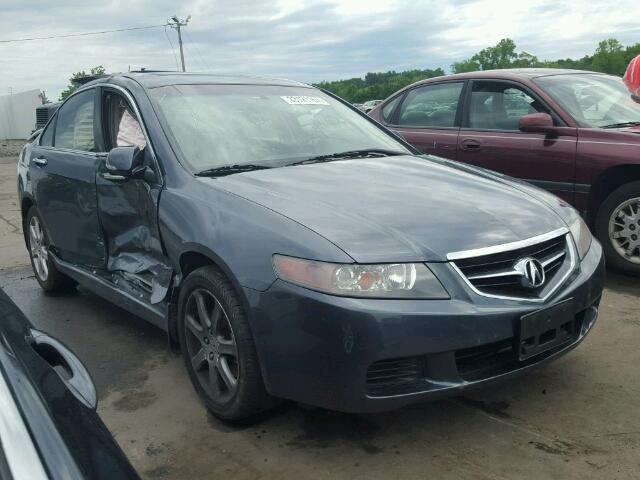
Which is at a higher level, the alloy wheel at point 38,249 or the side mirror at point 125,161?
the side mirror at point 125,161

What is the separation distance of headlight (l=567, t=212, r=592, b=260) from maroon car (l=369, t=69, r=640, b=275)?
1.88 meters

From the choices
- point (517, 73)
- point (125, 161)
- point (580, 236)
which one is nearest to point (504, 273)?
point (580, 236)

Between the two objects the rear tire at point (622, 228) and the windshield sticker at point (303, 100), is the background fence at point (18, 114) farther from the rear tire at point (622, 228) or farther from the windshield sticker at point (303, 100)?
the rear tire at point (622, 228)

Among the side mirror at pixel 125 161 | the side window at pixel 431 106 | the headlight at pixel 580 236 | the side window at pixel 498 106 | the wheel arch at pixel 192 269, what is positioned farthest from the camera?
the side window at pixel 431 106

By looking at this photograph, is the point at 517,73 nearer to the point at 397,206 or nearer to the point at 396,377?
the point at 397,206

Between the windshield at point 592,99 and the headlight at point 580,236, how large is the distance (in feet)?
7.52

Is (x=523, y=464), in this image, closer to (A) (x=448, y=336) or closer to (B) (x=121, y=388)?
(A) (x=448, y=336)

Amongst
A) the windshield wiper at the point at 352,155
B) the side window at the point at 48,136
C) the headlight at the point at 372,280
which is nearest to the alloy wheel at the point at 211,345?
the headlight at the point at 372,280

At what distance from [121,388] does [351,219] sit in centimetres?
167

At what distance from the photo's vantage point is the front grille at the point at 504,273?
259cm

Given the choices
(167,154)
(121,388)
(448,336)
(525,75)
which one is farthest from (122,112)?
(525,75)

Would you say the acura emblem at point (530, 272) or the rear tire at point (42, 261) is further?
the rear tire at point (42, 261)

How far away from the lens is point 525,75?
19.3 ft

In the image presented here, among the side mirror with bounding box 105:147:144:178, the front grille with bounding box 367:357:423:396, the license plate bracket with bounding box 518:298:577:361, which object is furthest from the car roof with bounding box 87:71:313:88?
the license plate bracket with bounding box 518:298:577:361
